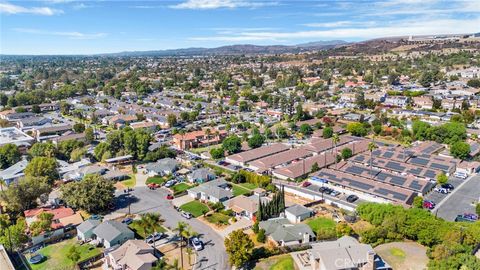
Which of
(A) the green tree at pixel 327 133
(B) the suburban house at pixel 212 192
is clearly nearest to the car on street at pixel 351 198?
(B) the suburban house at pixel 212 192

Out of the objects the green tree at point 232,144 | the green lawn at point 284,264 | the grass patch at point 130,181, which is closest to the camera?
the green lawn at point 284,264

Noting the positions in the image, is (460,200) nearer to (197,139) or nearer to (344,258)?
(344,258)

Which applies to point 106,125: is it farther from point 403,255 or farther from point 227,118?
point 403,255

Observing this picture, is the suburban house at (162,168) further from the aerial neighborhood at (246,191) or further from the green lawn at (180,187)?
the green lawn at (180,187)

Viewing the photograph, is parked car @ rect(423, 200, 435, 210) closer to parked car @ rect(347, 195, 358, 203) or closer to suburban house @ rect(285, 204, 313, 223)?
parked car @ rect(347, 195, 358, 203)

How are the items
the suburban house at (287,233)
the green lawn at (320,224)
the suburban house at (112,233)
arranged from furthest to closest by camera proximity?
1. the green lawn at (320,224)
2. the suburban house at (287,233)
3. the suburban house at (112,233)

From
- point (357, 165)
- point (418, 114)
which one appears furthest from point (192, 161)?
point (418, 114)

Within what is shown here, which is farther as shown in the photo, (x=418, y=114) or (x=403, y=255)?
(x=418, y=114)
